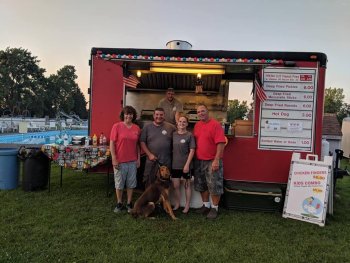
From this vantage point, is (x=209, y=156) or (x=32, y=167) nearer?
(x=209, y=156)

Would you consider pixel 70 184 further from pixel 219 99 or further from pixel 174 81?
pixel 219 99

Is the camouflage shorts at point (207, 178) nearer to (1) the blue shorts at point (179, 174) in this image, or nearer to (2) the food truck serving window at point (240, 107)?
(1) the blue shorts at point (179, 174)

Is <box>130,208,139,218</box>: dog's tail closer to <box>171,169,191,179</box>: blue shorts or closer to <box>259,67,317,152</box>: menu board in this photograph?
<box>171,169,191,179</box>: blue shorts

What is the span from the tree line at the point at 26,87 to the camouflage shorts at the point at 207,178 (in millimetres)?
53226

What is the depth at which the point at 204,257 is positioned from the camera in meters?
2.97

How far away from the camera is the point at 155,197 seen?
13.3ft

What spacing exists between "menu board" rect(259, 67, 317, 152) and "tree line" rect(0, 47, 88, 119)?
53229 mm

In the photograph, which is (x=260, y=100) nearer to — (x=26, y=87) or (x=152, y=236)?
(x=152, y=236)

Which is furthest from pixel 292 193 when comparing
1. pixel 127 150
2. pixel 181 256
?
pixel 127 150

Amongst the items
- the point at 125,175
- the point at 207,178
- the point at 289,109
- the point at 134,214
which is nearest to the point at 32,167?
the point at 125,175

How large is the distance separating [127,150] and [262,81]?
2.56 metres

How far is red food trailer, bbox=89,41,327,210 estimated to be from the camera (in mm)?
4809

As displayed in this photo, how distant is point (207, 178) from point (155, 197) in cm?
81

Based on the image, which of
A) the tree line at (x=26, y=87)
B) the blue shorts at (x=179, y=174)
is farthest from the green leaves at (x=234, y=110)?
the tree line at (x=26, y=87)
